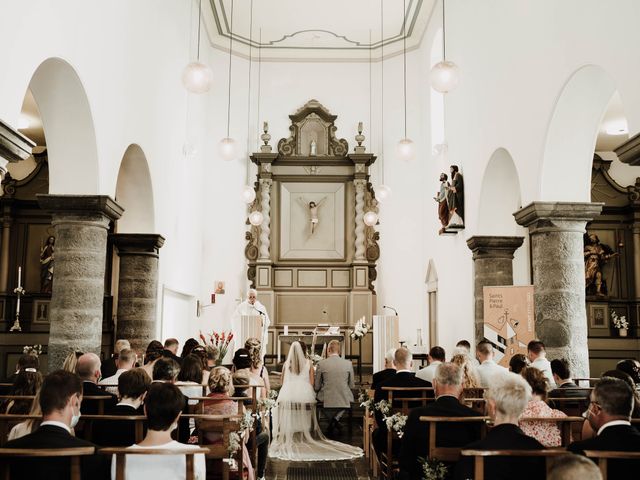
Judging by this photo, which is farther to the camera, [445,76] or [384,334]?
[384,334]

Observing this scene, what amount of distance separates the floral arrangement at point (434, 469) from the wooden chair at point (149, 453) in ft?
5.53

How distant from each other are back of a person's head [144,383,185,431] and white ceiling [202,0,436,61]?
1290 cm

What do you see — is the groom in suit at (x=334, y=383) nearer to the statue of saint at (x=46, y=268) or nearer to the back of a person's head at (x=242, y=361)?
the back of a person's head at (x=242, y=361)

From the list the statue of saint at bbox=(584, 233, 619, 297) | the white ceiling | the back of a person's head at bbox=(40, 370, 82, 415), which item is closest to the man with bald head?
the back of a person's head at bbox=(40, 370, 82, 415)

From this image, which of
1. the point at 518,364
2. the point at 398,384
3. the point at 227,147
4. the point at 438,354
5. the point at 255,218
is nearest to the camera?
the point at 518,364

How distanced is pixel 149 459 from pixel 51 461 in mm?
432

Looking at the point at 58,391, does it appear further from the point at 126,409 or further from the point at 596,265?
the point at 596,265

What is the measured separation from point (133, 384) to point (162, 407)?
109 cm

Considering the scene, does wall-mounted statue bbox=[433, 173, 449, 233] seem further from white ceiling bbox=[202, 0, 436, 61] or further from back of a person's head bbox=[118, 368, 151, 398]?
back of a person's head bbox=[118, 368, 151, 398]

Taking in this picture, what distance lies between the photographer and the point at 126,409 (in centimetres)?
418

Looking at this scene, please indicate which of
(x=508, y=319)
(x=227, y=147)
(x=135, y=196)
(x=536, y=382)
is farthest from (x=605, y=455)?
(x=227, y=147)

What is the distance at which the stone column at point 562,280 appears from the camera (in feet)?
26.0

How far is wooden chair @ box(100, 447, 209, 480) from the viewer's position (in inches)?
115

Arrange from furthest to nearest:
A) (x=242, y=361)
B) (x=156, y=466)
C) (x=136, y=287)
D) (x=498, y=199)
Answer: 1. (x=498, y=199)
2. (x=136, y=287)
3. (x=242, y=361)
4. (x=156, y=466)
